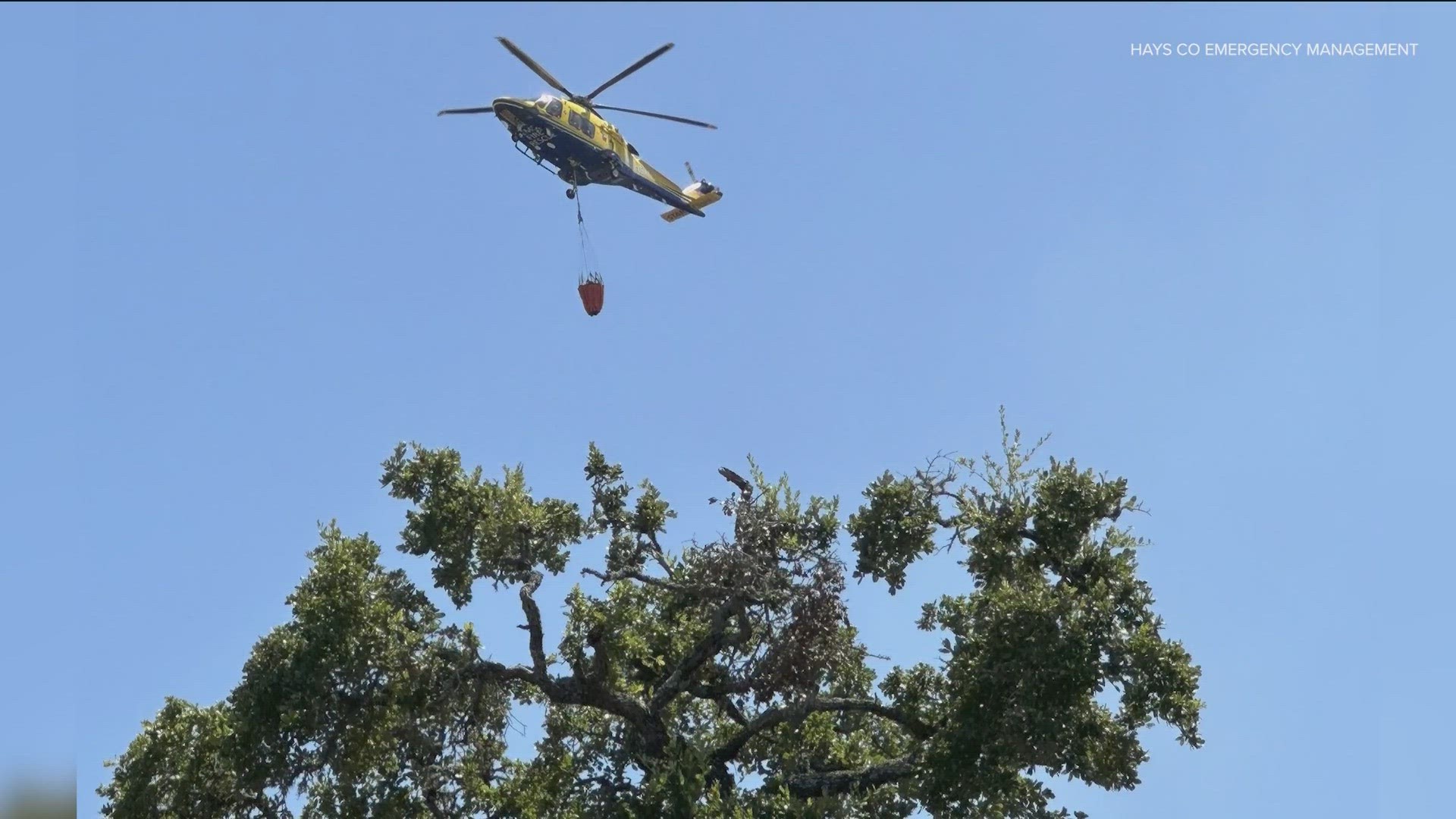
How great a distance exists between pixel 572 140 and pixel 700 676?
15.1 meters

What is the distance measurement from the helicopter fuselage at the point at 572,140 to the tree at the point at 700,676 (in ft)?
40.1

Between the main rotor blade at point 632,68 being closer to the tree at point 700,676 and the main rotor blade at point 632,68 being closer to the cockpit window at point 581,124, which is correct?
the cockpit window at point 581,124

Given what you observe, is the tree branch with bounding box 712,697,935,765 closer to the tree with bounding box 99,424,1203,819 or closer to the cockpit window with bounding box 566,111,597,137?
the tree with bounding box 99,424,1203,819

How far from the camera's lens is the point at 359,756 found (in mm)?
19328

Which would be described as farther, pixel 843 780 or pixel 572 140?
pixel 572 140

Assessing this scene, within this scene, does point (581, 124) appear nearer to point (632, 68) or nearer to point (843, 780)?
point (632, 68)

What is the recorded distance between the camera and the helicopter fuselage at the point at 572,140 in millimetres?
31208

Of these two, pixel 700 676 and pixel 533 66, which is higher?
pixel 533 66

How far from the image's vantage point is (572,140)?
3169 centimetres

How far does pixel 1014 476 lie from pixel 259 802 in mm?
11497

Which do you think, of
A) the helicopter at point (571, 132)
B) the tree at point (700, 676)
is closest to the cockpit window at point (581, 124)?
the helicopter at point (571, 132)

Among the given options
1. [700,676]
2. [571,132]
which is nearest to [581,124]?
[571,132]

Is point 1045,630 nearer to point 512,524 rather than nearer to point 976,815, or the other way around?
point 976,815

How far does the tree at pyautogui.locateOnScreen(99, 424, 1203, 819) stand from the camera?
57.9 ft
